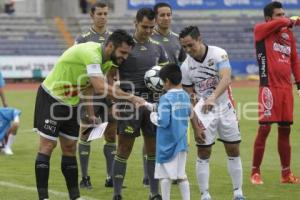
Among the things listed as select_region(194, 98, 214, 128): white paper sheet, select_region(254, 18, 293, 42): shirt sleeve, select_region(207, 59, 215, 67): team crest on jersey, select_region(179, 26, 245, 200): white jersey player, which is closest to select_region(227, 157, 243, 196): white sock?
select_region(179, 26, 245, 200): white jersey player

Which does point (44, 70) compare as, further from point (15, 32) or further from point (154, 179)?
point (154, 179)

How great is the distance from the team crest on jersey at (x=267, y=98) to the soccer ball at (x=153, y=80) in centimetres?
210

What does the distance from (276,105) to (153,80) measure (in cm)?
231

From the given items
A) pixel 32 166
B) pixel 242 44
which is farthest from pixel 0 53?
pixel 32 166

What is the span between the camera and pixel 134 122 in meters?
9.55

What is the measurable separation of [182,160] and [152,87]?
109 cm

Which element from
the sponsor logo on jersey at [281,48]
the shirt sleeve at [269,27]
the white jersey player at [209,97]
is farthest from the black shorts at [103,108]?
the sponsor logo on jersey at [281,48]

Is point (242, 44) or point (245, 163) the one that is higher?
point (245, 163)

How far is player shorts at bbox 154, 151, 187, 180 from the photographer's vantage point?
865 cm

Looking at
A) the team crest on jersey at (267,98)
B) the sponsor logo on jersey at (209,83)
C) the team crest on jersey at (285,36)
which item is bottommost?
the team crest on jersey at (267,98)

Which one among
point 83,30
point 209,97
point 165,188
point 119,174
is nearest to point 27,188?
point 119,174

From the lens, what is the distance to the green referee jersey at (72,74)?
8.99 m

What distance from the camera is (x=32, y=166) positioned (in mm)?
12602

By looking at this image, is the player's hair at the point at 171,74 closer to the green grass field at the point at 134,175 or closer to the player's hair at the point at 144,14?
the player's hair at the point at 144,14
